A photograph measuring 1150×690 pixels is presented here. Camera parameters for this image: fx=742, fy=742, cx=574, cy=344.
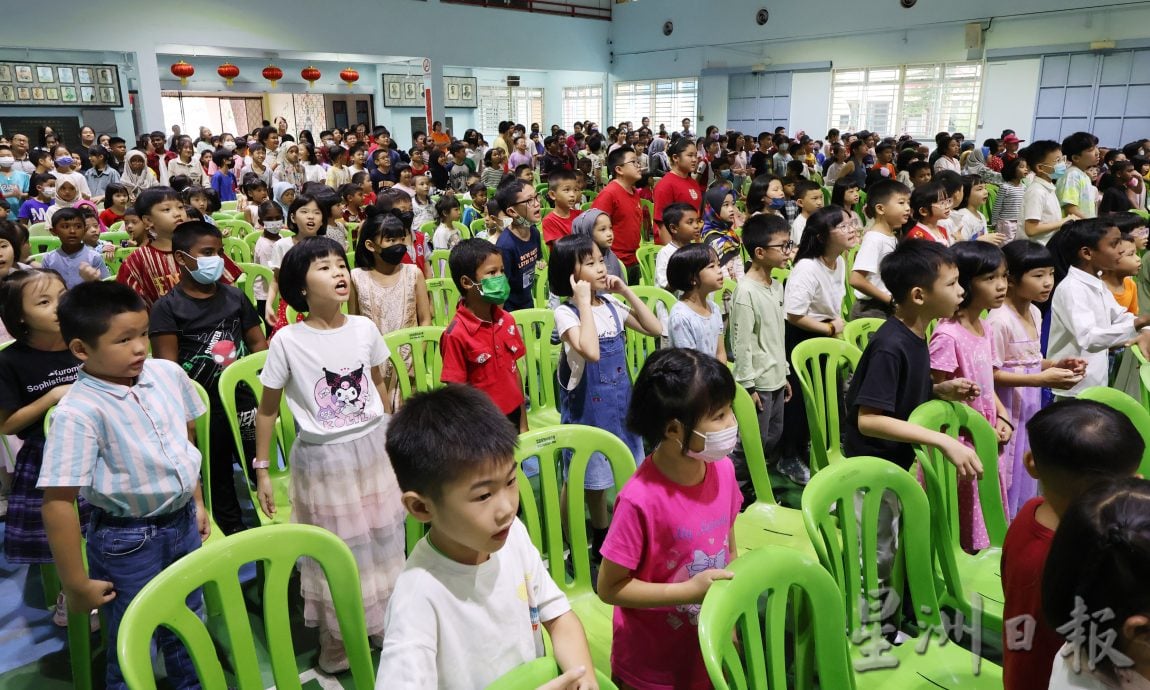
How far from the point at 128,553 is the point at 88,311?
641 millimetres

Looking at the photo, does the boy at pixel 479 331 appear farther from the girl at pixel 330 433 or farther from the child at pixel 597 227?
the child at pixel 597 227

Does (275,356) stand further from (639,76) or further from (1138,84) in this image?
(639,76)

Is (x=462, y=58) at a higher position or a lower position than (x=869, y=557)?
higher

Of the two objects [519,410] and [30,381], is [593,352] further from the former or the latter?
[30,381]

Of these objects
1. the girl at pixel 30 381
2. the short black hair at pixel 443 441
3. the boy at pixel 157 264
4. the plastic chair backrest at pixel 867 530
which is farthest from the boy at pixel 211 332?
the plastic chair backrest at pixel 867 530

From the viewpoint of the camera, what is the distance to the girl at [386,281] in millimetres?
3277

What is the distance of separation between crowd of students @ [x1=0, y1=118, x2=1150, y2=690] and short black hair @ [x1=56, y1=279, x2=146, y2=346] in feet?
0.03

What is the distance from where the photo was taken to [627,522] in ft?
5.27

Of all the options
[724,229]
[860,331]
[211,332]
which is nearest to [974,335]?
[860,331]

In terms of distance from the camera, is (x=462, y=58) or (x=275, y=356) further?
(x=462, y=58)

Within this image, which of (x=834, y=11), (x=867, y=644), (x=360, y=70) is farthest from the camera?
(x=360, y=70)

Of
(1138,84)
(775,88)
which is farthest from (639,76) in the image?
(1138,84)

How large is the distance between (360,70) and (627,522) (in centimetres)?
1955

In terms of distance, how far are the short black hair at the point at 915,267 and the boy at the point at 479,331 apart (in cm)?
131
